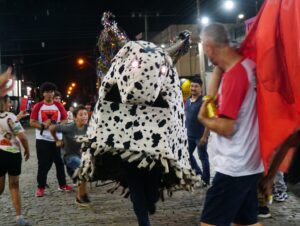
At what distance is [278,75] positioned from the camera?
2689 millimetres

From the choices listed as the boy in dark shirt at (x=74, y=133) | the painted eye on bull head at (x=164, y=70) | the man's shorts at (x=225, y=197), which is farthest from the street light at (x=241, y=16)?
the man's shorts at (x=225, y=197)

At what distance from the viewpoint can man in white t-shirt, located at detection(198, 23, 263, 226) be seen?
9.01 ft

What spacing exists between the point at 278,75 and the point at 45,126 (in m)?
5.00

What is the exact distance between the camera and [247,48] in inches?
118

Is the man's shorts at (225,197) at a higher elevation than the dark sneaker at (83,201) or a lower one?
higher

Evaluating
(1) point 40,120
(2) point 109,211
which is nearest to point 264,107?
(2) point 109,211

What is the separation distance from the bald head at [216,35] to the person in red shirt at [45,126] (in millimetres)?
4601

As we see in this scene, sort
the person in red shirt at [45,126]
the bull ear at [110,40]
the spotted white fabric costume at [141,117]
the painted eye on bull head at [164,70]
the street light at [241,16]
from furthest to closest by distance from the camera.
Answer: the street light at [241,16]
the person in red shirt at [45,126]
the bull ear at [110,40]
the painted eye on bull head at [164,70]
the spotted white fabric costume at [141,117]

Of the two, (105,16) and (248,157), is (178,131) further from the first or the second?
(105,16)

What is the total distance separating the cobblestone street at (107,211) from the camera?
17.0 feet

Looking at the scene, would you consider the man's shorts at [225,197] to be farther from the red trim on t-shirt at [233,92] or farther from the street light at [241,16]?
the street light at [241,16]

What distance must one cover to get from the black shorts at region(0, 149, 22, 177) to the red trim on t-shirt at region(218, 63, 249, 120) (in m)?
3.32

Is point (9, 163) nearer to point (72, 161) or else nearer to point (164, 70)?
point (72, 161)

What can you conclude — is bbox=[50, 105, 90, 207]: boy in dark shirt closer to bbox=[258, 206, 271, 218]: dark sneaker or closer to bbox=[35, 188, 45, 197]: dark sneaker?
bbox=[35, 188, 45, 197]: dark sneaker
